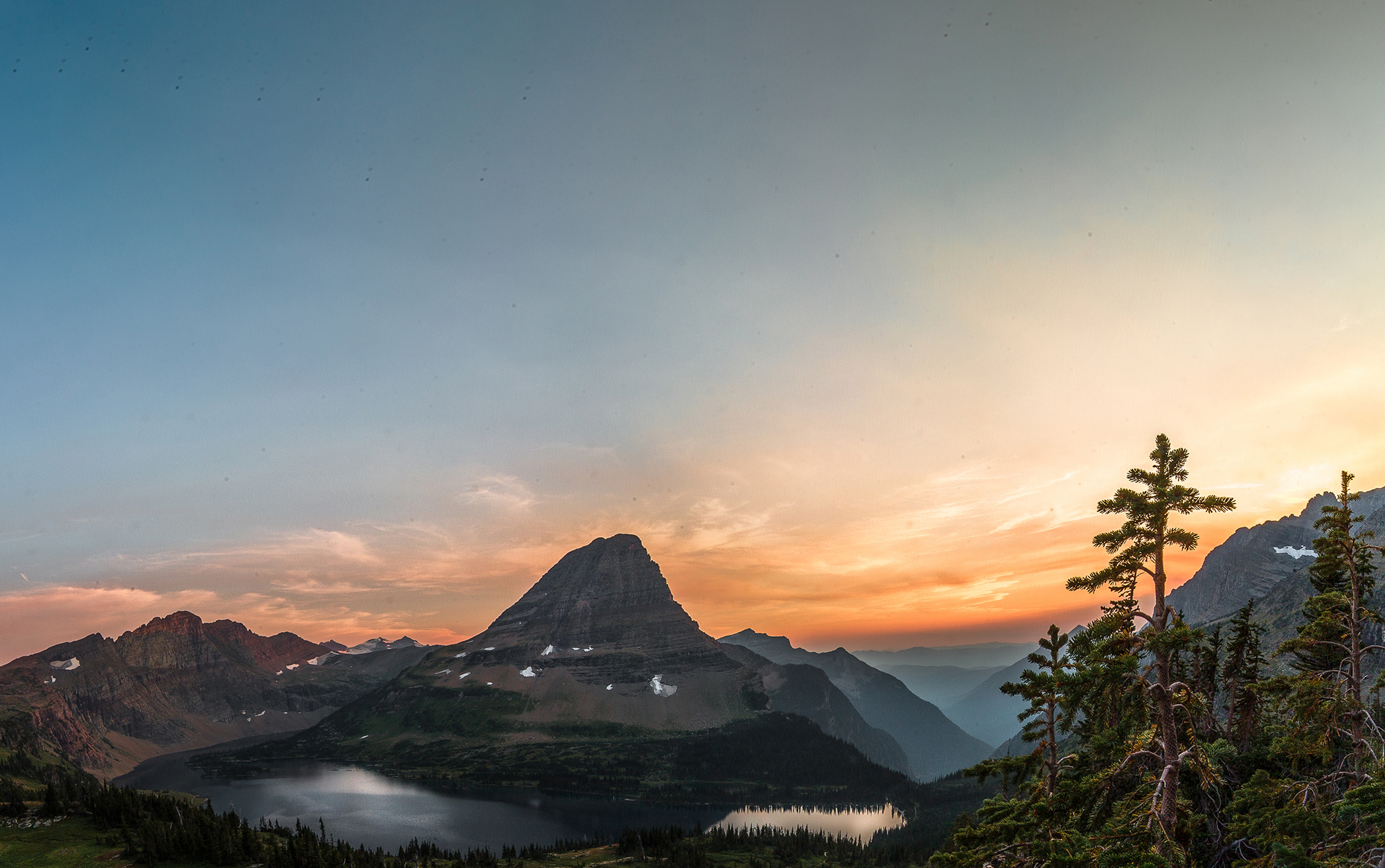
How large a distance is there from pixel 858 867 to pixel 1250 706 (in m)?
177

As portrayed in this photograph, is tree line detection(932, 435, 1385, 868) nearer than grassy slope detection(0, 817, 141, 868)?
Yes

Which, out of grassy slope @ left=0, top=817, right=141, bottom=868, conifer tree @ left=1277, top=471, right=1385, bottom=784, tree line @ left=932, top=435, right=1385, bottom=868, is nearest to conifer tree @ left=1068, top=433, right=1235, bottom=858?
tree line @ left=932, top=435, right=1385, bottom=868

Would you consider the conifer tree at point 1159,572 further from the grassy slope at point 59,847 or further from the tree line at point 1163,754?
the grassy slope at point 59,847

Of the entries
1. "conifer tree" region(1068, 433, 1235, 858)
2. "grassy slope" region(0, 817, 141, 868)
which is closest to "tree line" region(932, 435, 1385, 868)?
"conifer tree" region(1068, 433, 1235, 858)

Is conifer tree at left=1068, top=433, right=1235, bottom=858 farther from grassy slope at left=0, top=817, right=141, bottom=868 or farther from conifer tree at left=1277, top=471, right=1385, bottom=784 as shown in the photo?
grassy slope at left=0, top=817, right=141, bottom=868

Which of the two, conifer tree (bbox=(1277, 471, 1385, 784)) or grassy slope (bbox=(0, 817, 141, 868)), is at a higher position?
conifer tree (bbox=(1277, 471, 1385, 784))

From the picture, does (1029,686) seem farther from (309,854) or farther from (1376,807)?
(309,854)

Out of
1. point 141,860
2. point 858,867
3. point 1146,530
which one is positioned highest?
point 1146,530

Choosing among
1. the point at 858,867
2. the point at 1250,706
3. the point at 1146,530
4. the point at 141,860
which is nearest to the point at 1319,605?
the point at 1146,530

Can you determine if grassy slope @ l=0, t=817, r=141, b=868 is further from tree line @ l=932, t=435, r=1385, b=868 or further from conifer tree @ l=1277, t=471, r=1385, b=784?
conifer tree @ l=1277, t=471, r=1385, b=784

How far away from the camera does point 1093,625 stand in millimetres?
19031

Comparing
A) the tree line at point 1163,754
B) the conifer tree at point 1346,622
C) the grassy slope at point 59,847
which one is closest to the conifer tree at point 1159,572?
the tree line at point 1163,754

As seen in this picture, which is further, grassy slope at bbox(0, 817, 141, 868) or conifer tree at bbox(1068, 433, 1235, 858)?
grassy slope at bbox(0, 817, 141, 868)

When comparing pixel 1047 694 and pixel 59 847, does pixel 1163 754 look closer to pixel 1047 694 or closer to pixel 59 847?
pixel 1047 694
